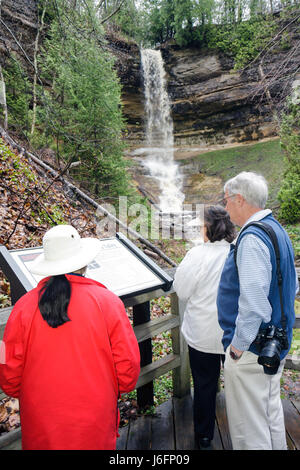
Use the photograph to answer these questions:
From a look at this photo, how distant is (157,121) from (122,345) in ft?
84.9

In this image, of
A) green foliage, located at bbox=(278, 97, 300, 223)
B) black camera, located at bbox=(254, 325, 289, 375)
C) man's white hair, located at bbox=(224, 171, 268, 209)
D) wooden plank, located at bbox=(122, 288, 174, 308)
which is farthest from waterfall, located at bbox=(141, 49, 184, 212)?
black camera, located at bbox=(254, 325, 289, 375)

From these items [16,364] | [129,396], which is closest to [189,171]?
[129,396]

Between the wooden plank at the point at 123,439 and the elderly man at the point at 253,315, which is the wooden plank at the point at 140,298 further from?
the wooden plank at the point at 123,439

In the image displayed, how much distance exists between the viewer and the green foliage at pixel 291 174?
1183 centimetres

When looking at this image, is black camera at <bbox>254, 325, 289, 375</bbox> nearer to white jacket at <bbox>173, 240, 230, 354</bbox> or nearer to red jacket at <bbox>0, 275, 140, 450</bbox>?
white jacket at <bbox>173, 240, 230, 354</bbox>

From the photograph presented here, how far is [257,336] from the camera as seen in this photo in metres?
1.84

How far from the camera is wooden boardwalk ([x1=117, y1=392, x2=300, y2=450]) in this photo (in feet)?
8.07

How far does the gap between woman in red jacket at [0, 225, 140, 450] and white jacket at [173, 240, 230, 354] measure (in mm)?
850

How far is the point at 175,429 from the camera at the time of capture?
264 centimetres

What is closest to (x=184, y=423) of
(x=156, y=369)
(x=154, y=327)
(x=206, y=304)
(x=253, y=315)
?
(x=156, y=369)

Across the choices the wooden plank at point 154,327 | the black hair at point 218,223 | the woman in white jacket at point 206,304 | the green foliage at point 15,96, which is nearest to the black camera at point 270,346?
the woman in white jacket at point 206,304

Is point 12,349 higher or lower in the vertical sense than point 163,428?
higher

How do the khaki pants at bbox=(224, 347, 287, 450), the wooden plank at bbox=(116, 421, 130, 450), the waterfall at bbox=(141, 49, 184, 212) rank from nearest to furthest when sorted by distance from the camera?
1. the khaki pants at bbox=(224, 347, 287, 450)
2. the wooden plank at bbox=(116, 421, 130, 450)
3. the waterfall at bbox=(141, 49, 184, 212)

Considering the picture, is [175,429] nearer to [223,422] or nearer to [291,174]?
[223,422]
